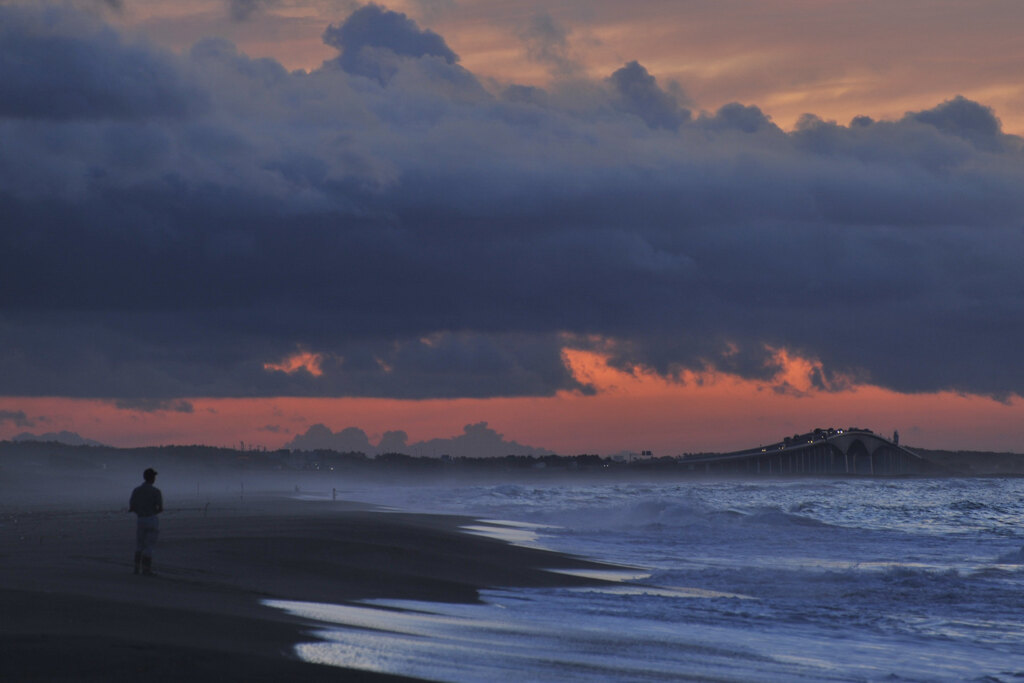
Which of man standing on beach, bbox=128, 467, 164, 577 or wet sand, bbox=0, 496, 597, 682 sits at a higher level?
man standing on beach, bbox=128, 467, 164, 577

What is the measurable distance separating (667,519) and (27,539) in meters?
35.9

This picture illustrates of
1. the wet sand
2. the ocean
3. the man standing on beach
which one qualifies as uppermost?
the man standing on beach

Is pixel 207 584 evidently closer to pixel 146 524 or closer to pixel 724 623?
pixel 146 524

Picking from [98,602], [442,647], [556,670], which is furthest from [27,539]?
[556,670]

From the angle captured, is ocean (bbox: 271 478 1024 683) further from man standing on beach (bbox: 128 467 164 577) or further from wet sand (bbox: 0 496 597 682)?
man standing on beach (bbox: 128 467 164 577)

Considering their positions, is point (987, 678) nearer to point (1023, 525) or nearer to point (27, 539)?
point (27, 539)

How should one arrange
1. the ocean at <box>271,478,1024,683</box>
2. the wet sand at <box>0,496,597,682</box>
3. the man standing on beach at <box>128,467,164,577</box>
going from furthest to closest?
the man standing on beach at <box>128,467,164,577</box> → the ocean at <box>271,478,1024,683</box> → the wet sand at <box>0,496,597,682</box>

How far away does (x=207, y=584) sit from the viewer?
16719mm

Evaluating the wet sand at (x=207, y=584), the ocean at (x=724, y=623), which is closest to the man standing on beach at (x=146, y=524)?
the wet sand at (x=207, y=584)

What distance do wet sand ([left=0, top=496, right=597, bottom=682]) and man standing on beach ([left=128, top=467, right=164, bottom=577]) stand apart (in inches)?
12.2

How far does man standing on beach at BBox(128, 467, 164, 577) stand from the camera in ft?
57.4

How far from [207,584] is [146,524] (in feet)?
5.97

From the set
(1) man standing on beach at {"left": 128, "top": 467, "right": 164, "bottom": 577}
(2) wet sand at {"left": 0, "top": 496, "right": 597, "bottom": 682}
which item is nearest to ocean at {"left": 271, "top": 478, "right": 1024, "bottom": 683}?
(2) wet sand at {"left": 0, "top": 496, "right": 597, "bottom": 682}

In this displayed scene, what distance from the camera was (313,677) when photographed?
32.6 feet
